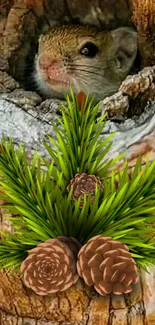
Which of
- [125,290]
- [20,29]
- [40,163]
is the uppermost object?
[20,29]

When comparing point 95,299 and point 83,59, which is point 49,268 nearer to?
point 95,299

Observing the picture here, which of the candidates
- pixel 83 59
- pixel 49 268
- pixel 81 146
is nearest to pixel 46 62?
pixel 83 59

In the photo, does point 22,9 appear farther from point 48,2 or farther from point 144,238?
point 144,238

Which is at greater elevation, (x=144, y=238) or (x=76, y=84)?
(x=76, y=84)

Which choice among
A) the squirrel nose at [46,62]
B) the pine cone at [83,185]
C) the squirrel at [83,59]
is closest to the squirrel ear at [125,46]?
the squirrel at [83,59]

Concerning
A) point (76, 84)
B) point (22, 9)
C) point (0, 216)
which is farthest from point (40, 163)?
point (22, 9)

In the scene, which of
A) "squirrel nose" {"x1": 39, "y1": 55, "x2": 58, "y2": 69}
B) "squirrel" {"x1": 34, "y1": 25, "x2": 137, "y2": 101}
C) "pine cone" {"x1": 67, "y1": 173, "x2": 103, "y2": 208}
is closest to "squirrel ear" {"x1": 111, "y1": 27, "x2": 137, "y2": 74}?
"squirrel" {"x1": 34, "y1": 25, "x2": 137, "y2": 101}

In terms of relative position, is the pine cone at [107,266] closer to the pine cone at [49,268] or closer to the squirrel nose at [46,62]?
the pine cone at [49,268]
